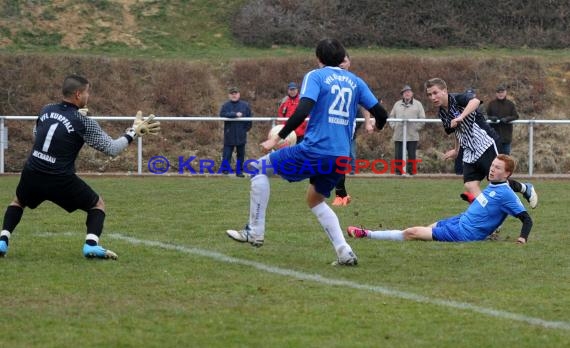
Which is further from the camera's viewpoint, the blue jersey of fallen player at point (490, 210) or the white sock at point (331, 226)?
the blue jersey of fallen player at point (490, 210)

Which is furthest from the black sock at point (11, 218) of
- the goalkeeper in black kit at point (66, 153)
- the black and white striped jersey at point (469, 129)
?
the black and white striped jersey at point (469, 129)

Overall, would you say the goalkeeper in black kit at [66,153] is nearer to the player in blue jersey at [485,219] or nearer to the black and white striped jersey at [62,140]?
the black and white striped jersey at [62,140]

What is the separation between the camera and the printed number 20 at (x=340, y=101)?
8.40 m

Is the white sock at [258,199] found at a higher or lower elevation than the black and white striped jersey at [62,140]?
lower

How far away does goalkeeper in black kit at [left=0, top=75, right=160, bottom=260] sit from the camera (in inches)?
341

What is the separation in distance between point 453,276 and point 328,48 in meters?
2.08

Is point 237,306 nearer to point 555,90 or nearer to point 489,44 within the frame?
→ point 555,90

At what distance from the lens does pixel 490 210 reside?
1008cm

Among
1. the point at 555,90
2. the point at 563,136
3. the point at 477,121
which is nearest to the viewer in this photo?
the point at 477,121

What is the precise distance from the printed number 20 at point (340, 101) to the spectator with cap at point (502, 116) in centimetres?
1392

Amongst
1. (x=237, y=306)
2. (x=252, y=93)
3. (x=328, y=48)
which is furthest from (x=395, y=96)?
(x=237, y=306)

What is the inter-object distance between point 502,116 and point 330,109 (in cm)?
1427

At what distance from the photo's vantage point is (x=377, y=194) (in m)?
17.2

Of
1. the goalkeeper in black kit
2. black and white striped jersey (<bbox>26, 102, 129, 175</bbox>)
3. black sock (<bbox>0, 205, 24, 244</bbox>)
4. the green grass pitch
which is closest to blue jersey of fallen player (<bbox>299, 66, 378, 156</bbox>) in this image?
the green grass pitch
